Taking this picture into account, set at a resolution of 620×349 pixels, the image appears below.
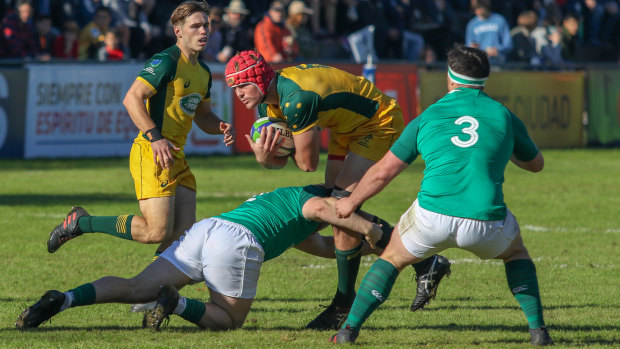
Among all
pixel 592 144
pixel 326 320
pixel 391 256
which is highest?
pixel 391 256

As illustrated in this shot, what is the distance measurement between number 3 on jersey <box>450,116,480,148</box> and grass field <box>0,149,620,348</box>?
124cm

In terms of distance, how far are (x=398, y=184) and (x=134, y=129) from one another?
5655 mm

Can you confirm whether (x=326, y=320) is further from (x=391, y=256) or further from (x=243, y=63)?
(x=243, y=63)

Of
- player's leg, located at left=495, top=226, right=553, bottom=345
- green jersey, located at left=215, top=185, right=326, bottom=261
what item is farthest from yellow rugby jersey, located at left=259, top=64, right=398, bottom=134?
player's leg, located at left=495, top=226, right=553, bottom=345

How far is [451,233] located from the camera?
544 cm

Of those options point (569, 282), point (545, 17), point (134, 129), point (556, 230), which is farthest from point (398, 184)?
point (545, 17)

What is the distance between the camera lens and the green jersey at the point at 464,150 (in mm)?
5445

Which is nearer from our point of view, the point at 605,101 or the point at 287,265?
the point at 287,265

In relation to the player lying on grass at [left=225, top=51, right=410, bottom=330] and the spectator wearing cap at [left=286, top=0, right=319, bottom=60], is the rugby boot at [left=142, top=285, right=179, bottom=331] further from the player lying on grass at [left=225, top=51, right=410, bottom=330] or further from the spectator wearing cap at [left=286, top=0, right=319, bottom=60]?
the spectator wearing cap at [left=286, top=0, right=319, bottom=60]

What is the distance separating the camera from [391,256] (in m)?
5.69

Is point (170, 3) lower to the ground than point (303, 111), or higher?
lower

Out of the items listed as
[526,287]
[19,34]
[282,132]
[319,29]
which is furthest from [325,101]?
[319,29]

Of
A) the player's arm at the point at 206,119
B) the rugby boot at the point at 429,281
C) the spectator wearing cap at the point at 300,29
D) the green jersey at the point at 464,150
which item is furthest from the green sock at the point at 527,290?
the spectator wearing cap at the point at 300,29

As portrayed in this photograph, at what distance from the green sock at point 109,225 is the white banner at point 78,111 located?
1061 cm
